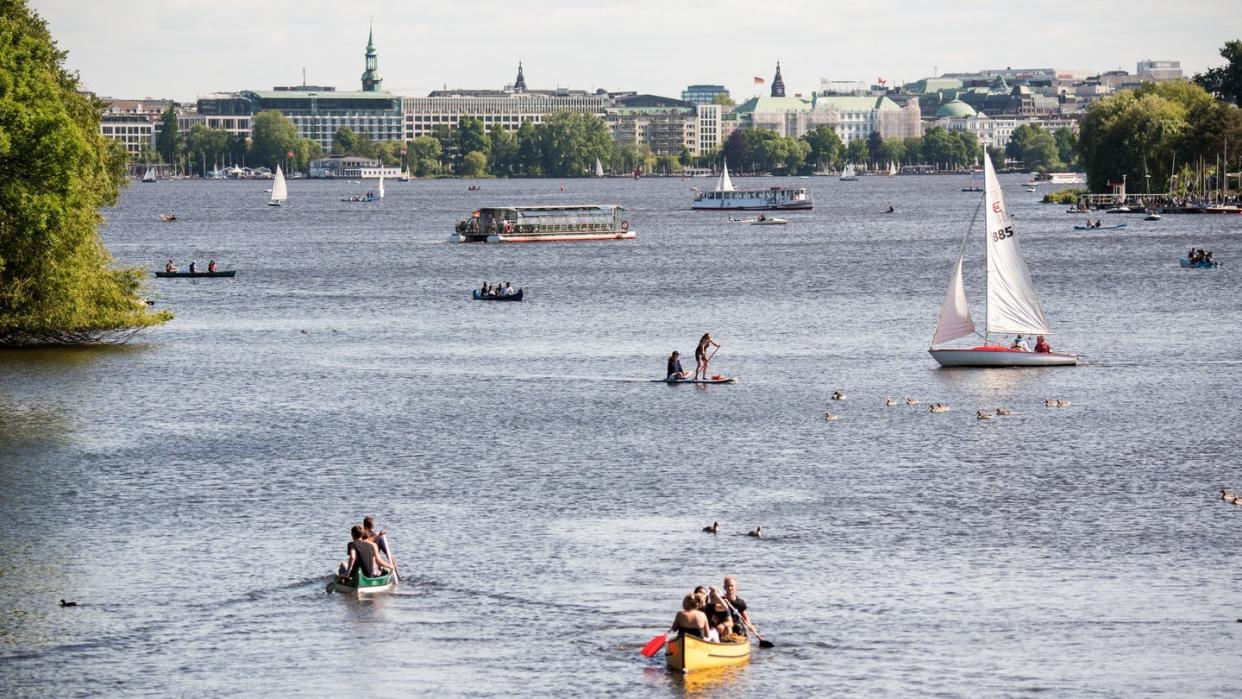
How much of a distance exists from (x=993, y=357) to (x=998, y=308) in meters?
4.71

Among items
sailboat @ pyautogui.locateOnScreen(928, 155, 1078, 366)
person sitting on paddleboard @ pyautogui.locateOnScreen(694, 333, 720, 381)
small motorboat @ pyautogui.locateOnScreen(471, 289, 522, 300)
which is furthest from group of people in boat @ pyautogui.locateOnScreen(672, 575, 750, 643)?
small motorboat @ pyautogui.locateOnScreen(471, 289, 522, 300)

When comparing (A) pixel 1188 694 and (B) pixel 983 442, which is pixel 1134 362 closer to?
(B) pixel 983 442

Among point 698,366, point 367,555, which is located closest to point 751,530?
point 367,555

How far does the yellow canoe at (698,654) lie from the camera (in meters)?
43.7

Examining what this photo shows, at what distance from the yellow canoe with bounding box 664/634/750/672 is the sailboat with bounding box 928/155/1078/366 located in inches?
1954

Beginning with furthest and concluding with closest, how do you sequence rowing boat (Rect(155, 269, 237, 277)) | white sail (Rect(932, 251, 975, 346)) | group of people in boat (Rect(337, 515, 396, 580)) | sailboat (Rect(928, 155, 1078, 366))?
rowing boat (Rect(155, 269, 237, 277))
sailboat (Rect(928, 155, 1078, 366))
white sail (Rect(932, 251, 975, 346))
group of people in boat (Rect(337, 515, 396, 580))

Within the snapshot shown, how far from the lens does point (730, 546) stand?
181 feet

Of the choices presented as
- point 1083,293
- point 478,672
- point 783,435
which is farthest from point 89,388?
point 1083,293

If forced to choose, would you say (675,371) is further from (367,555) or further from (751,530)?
(367,555)

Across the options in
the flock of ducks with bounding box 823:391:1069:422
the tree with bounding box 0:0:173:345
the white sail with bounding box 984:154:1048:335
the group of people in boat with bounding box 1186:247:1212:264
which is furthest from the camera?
the group of people in boat with bounding box 1186:247:1212:264

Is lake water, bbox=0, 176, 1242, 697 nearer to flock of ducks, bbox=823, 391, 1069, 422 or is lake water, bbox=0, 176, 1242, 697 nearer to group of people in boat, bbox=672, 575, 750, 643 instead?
flock of ducks, bbox=823, 391, 1069, 422

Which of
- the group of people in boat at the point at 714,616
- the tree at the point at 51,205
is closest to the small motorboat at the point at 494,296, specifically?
the tree at the point at 51,205

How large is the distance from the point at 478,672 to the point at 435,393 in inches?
1719

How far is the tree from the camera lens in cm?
8988
